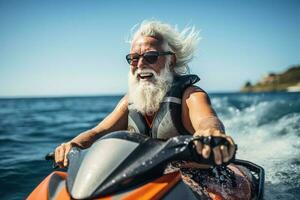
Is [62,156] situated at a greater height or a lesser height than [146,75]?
lesser

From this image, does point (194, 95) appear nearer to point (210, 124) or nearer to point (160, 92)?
point (160, 92)

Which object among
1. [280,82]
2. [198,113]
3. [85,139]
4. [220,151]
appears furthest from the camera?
[280,82]

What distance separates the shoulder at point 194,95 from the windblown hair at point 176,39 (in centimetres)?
51

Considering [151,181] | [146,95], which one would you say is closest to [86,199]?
[151,181]

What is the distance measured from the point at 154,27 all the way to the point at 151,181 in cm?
189

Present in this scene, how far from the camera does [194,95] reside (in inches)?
118

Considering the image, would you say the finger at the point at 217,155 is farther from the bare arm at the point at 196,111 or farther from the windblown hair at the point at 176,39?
the windblown hair at the point at 176,39

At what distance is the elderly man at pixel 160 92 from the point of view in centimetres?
302

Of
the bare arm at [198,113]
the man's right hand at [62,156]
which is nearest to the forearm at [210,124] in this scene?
the bare arm at [198,113]

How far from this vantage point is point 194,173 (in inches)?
A: 114

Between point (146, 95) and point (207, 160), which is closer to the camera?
point (207, 160)

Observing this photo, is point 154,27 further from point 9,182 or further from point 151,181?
point 9,182

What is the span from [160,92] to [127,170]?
145 cm

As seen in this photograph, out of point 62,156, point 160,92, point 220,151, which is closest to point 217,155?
point 220,151
